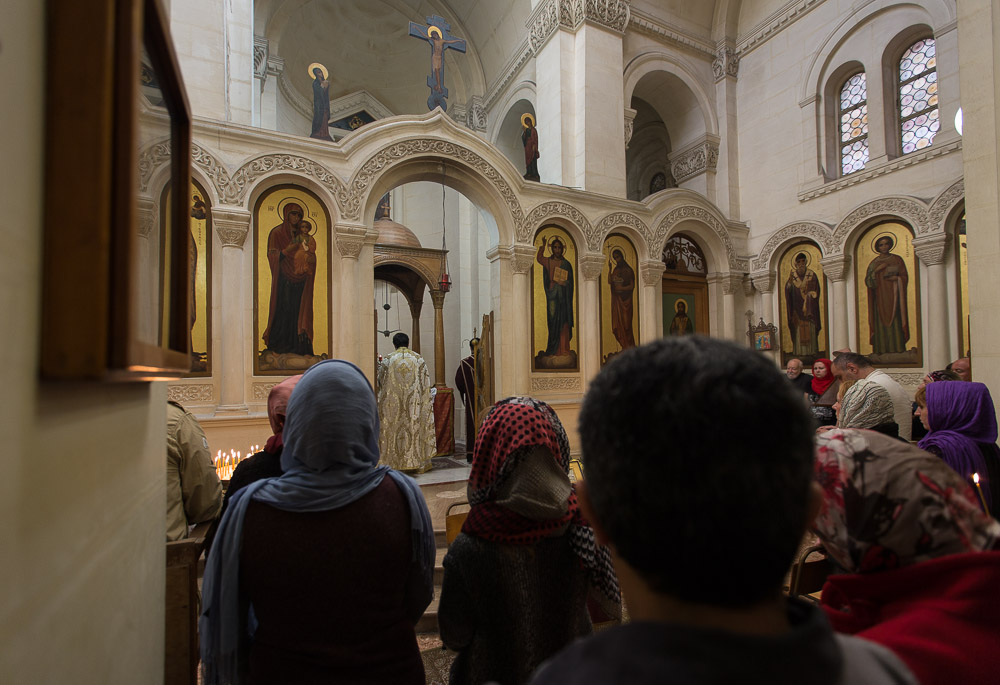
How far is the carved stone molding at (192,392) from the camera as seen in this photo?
233 inches

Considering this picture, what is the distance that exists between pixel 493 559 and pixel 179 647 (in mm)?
1473

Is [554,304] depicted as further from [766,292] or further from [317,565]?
[317,565]

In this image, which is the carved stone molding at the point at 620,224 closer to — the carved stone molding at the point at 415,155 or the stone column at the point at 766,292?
the carved stone molding at the point at 415,155

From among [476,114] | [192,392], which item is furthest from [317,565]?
[476,114]

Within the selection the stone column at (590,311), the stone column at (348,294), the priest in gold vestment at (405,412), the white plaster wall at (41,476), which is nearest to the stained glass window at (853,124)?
the stone column at (590,311)

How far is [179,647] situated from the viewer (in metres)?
2.13

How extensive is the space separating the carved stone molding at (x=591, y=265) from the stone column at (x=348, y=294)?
3.58 m

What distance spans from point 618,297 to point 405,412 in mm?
4064

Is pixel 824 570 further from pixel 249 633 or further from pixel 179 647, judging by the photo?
pixel 179 647

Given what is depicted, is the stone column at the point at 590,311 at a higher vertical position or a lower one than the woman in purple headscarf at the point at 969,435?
higher

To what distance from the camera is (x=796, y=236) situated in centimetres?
985

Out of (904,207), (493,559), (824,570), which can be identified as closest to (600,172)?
(904,207)

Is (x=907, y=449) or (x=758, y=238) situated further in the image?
(x=758, y=238)

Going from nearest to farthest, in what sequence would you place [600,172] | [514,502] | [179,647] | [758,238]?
[514,502] → [179,647] → [600,172] → [758,238]
